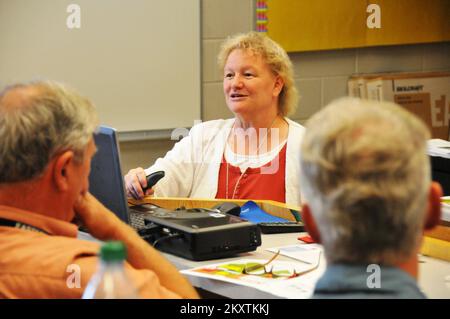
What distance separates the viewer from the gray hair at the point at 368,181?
110 centimetres

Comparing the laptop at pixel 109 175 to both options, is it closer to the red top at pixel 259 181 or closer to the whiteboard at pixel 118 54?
the red top at pixel 259 181

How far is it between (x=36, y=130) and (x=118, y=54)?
2562 mm

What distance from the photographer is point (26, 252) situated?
160 centimetres

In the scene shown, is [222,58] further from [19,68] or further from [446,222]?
[446,222]

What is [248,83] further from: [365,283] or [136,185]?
[365,283]

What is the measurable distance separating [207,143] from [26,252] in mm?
1873

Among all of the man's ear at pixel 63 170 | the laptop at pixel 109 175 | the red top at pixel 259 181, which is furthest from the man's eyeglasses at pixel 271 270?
the red top at pixel 259 181

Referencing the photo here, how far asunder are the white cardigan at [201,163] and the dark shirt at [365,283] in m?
2.08

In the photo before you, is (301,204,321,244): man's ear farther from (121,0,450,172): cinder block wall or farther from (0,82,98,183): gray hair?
(121,0,450,172): cinder block wall

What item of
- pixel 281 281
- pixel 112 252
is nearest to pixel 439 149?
pixel 281 281

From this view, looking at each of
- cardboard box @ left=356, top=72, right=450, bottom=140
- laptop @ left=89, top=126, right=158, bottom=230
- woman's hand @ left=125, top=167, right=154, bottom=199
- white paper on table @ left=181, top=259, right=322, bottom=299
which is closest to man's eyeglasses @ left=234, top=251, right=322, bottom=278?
white paper on table @ left=181, top=259, right=322, bottom=299

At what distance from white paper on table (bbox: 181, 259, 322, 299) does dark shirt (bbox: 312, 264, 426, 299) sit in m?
0.74

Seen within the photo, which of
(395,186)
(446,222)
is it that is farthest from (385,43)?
(395,186)

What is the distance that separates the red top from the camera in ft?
10.7
